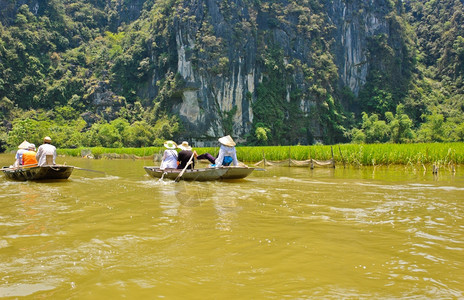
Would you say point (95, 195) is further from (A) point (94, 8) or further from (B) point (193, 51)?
(A) point (94, 8)

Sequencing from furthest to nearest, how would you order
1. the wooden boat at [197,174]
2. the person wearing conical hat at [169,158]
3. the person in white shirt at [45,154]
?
the person wearing conical hat at [169,158] → the person in white shirt at [45,154] → the wooden boat at [197,174]

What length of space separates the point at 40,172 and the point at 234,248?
8.32 meters

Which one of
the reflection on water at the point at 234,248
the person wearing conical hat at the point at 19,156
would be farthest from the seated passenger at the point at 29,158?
the reflection on water at the point at 234,248

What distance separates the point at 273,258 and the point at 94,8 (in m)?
86.2

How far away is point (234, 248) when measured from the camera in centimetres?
337

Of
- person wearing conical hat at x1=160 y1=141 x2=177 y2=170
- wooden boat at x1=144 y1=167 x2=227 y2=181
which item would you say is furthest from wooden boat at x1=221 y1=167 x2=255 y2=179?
person wearing conical hat at x1=160 y1=141 x2=177 y2=170

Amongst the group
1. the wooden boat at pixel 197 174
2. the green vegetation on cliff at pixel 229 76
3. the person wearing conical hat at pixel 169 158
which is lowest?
the wooden boat at pixel 197 174

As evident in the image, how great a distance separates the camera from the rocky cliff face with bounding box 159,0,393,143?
45688 mm

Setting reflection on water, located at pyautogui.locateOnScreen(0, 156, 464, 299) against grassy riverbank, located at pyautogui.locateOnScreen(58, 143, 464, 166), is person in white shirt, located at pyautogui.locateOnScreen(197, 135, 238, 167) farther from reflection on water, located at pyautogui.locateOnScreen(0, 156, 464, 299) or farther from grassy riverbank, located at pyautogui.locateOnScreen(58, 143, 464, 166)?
grassy riverbank, located at pyautogui.locateOnScreen(58, 143, 464, 166)

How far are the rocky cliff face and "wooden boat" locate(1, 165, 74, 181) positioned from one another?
36186 millimetres

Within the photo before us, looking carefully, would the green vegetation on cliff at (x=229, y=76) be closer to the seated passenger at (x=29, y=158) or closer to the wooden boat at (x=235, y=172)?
the wooden boat at (x=235, y=172)

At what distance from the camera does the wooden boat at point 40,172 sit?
951 cm

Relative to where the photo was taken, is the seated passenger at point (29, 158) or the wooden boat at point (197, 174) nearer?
the wooden boat at point (197, 174)

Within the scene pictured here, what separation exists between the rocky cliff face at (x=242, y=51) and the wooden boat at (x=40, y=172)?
3619cm
